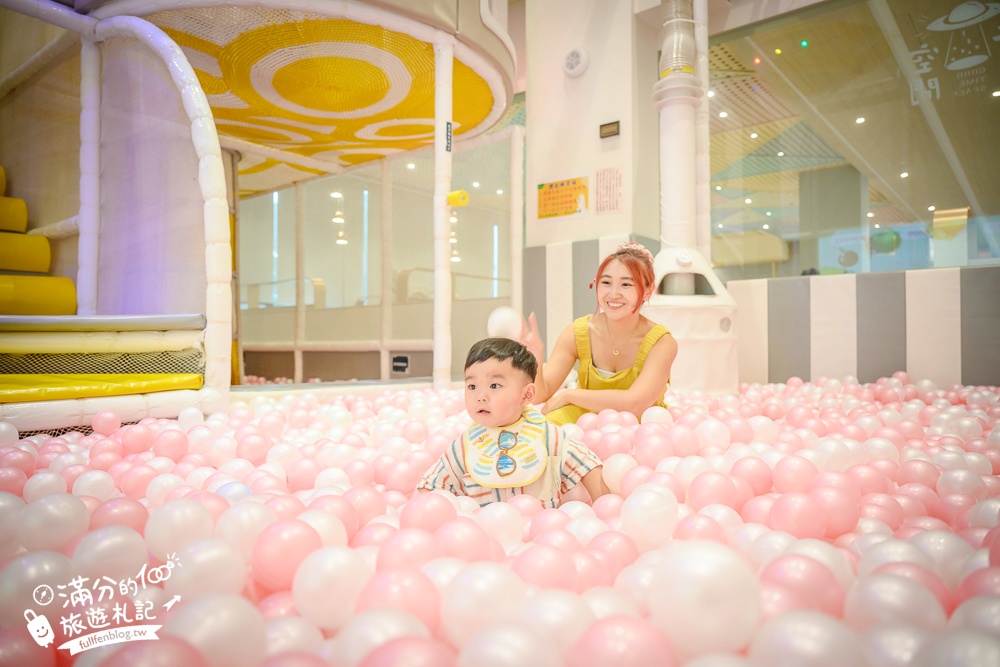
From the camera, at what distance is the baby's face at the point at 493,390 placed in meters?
1.16

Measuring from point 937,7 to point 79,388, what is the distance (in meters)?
4.57

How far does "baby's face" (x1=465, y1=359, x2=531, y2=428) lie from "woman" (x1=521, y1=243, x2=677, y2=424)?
1.60 feet

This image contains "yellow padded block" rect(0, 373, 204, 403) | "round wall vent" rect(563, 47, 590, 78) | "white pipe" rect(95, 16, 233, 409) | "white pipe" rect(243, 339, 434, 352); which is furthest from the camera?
"white pipe" rect(243, 339, 434, 352)

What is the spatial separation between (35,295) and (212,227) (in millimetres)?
1180

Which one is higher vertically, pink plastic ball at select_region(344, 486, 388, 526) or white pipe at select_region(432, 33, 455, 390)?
white pipe at select_region(432, 33, 455, 390)

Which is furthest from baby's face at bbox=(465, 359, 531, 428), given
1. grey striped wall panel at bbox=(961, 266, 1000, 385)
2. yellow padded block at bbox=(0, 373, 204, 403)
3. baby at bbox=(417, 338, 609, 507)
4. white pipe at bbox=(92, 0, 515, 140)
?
grey striped wall panel at bbox=(961, 266, 1000, 385)

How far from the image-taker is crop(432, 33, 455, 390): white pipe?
2.89 meters

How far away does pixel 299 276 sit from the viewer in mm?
5051

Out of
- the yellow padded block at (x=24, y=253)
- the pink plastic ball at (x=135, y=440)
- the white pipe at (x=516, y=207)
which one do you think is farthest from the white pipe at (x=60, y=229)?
the white pipe at (x=516, y=207)

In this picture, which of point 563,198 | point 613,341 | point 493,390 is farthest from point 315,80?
point 493,390

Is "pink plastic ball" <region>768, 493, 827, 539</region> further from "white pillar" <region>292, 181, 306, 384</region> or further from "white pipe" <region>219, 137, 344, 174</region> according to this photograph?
"white pillar" <region>292, 181, 306, 384</region>

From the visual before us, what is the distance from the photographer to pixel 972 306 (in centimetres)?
301

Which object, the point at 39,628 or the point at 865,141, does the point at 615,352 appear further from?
the point at 865,141

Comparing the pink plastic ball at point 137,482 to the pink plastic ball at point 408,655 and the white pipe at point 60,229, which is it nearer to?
the pink plastic ball at point 408,655
